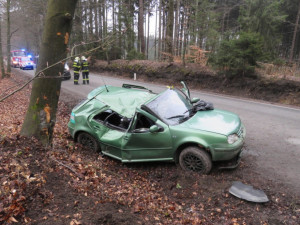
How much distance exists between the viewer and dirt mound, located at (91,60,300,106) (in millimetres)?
12977

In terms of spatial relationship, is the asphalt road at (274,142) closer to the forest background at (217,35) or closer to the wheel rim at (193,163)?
the wheel rim at (193,163)

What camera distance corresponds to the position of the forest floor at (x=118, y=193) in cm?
301

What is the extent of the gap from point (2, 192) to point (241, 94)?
44.6 ft

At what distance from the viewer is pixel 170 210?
3.70 metres

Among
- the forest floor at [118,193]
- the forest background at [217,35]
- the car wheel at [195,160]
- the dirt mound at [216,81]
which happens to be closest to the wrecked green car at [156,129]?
the car wheel at [195,160]

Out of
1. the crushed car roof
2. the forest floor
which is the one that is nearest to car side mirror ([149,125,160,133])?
the crushed car roof

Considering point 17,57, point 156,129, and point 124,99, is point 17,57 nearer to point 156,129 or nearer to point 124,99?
point 124,99

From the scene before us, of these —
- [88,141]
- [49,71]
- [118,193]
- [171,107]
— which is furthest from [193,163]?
[49,71]

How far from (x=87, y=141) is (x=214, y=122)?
3218mm

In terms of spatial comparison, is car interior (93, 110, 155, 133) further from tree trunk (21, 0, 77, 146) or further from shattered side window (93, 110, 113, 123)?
tree trunk (21, 0, 77, 146)

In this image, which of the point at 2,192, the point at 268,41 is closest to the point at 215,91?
the point at 268,41

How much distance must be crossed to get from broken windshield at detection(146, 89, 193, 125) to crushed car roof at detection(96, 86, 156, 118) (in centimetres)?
42

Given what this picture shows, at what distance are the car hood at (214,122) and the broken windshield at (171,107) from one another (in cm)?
26

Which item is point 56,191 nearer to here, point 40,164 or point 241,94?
point 40,164
